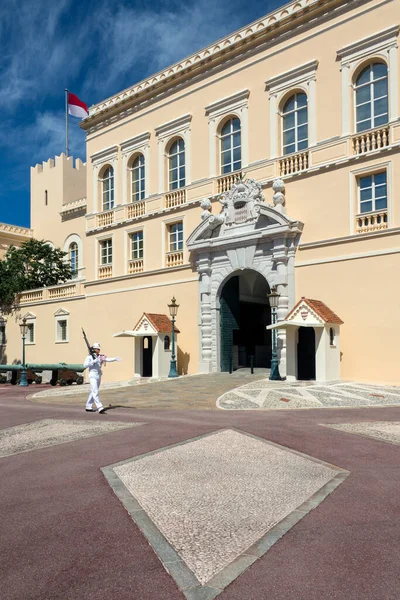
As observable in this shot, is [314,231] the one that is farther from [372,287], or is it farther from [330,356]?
[330,356]

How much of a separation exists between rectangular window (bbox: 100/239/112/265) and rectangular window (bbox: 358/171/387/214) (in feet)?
46.0

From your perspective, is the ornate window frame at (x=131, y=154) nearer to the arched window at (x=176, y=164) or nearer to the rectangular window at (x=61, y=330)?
the arched window at (x=176, y=164)

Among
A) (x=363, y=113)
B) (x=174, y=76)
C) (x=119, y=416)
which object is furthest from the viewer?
(x=174, y=76)

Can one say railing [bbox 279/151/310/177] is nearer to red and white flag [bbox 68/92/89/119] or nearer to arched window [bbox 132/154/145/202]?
arched window [bbox 132/154/145/202]

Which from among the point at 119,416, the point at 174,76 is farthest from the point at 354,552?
the point at 174,76

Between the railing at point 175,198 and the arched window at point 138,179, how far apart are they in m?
2.15

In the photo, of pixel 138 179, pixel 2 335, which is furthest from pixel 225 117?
pixel 2 335

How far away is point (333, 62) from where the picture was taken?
2066cm

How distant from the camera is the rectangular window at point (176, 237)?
25688 millimetres

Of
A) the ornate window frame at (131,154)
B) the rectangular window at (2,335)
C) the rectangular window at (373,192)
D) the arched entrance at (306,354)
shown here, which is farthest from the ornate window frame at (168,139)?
the rectangular window at (2,335)

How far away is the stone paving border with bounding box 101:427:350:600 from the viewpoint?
A: 3539mm

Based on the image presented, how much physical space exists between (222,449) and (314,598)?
4.35 m

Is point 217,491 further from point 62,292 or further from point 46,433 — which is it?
point 62,292

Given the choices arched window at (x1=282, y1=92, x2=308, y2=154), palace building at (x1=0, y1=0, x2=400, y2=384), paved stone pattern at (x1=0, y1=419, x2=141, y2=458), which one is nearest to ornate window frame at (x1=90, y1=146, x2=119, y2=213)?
palace building at (x1=0, y1=0, x2=400, y2=384)
